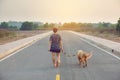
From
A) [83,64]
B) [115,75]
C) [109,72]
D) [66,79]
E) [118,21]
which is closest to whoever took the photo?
[66,79]

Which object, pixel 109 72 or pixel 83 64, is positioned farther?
pixel 83 64

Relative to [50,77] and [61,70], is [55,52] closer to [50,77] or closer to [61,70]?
[61,70]

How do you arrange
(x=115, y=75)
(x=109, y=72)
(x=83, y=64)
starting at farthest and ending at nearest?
(x=83, y=64) < (x=109, y=72) < (x=115, y=75)

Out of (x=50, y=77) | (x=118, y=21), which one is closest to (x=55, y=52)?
(x=50, y=77)

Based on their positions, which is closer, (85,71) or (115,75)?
(115,75)

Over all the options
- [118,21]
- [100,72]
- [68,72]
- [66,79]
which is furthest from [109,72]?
[118,21]

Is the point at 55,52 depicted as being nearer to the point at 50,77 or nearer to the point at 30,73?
the point at 30,73

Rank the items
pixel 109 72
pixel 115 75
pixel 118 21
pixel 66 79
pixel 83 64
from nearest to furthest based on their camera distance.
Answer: pixel 66 79 → pixel 115 75 → pixel 109 72 → pixel 83 64 → pixel 118 21

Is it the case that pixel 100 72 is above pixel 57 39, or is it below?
below

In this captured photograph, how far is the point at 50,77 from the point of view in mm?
11883

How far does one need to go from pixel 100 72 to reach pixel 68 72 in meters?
1.21

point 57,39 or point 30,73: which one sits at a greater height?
point 57,39

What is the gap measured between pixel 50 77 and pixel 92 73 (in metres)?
1.79

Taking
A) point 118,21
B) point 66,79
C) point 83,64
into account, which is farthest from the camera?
point 118,21
